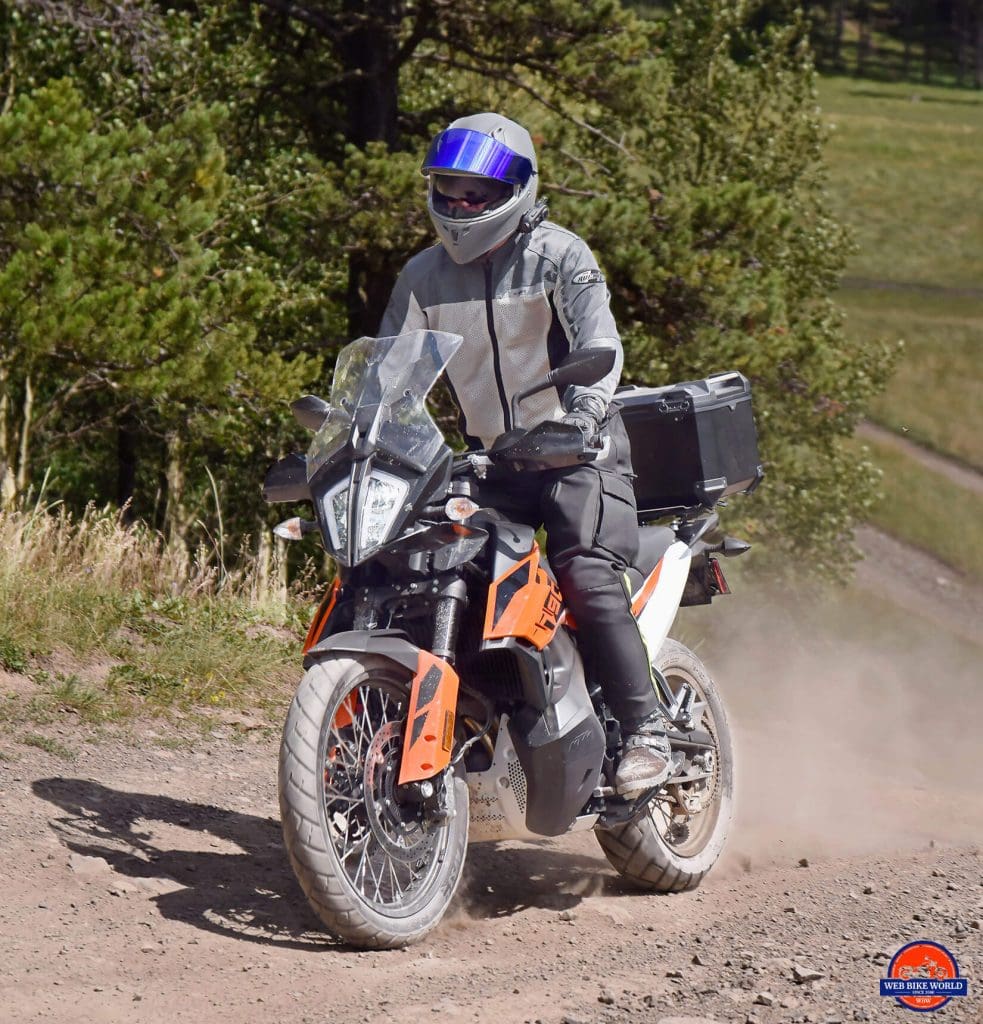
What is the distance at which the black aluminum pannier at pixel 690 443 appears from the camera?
6059 mm

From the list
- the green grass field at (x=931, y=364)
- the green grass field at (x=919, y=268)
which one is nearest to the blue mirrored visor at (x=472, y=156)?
the green grass field at (x=919, y=268)

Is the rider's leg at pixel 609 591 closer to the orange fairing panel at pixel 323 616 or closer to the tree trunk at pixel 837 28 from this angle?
the orange fairing panel at pixel 323 616

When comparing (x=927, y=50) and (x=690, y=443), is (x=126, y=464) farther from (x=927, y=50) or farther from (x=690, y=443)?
(x=927, y=50)

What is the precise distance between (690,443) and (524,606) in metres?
1.52

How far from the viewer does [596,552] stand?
202 inches

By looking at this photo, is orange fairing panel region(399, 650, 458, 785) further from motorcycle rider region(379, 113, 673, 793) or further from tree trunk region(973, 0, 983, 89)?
tree trunk region(973, 0, 983, 89)

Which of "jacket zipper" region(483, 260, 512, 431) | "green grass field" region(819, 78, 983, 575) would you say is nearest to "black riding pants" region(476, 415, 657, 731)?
"jacket zipper" region(483, 260, 512, 431)

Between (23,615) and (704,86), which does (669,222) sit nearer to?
(23,615)

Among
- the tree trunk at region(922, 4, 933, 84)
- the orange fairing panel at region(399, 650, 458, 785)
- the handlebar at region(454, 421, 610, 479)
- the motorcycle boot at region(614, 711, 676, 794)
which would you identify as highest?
the tree trunk at region(922, 4, 933, 84)

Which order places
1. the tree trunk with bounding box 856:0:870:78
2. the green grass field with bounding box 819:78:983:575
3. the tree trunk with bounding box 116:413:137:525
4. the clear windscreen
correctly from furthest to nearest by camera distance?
the tree trunk with bounding box 856:0:870:78 → the green grass field with bounding box 819:78:983:575 → the tree trunk with bounding box 116:413:137:525 → the clear windscreen

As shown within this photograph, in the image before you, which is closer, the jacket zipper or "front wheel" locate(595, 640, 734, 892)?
the jacket zipper

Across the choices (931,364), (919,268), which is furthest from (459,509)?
(919,268)

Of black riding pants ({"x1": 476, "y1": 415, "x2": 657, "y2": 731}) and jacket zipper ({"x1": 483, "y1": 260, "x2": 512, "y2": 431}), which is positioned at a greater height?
jacket zipper ({"x1": 483, "y1": 260, "x2": 512, "y2": 431})

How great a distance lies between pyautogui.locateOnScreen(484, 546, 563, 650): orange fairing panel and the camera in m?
4.79
